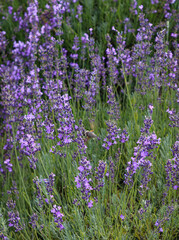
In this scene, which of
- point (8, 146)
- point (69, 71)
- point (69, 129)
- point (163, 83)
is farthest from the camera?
point (69, 71)

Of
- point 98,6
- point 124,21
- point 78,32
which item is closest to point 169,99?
point 124,21

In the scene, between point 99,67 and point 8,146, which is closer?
point 8,146

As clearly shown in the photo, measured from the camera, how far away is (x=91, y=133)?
2.78 metres

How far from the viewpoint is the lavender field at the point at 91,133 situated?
6.14 feet

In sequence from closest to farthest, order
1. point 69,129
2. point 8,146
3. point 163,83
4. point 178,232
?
point 69,129 < point 178,232 < point 8,146 < point 163,83

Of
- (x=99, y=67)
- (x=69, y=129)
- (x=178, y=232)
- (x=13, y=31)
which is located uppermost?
(x=13, y=31)

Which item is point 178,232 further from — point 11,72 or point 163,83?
point 11,72

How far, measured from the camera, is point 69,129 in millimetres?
1885

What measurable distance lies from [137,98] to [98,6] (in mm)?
1763

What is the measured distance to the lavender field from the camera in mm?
1870

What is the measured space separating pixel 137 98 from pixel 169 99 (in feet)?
1.15

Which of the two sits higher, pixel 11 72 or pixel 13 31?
pixel 13 31

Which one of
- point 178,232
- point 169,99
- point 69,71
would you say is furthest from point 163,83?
point 178,232

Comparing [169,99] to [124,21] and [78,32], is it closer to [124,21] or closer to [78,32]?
[124,21]
